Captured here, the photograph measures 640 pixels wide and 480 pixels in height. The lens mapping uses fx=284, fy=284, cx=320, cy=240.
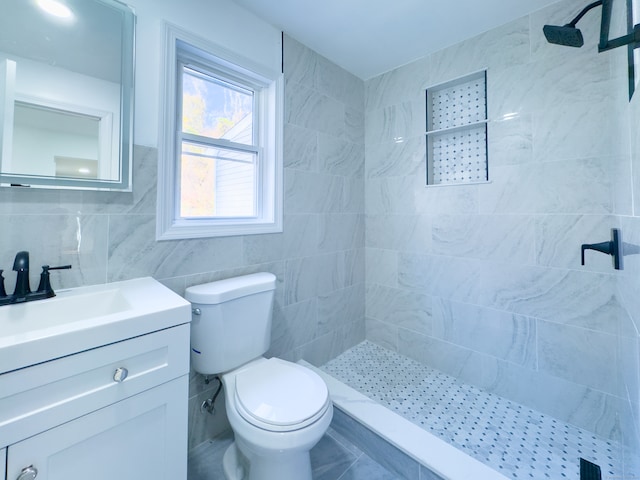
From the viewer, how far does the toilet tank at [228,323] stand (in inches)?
51.6

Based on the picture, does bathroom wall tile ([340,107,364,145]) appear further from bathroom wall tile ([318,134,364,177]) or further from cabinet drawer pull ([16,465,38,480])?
cabinet drawer pull ([16,465,38,480])

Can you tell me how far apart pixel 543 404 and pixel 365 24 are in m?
2.51

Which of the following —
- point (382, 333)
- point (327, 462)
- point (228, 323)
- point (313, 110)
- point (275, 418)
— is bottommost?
point (327, 462)

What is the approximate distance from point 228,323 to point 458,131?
1989 millimetres

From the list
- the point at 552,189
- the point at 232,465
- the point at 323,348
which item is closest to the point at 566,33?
the point at 552,189

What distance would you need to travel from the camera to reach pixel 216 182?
1719 millimetres

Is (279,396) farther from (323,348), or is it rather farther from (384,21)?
(384,21)

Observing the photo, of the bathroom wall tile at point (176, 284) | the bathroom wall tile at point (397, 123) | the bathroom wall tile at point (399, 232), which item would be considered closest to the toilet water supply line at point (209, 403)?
the bathroom wall tile at point (176, 284)

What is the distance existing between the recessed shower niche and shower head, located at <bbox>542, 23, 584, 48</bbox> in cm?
88

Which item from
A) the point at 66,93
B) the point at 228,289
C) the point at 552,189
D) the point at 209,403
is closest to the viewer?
the point at 66,93

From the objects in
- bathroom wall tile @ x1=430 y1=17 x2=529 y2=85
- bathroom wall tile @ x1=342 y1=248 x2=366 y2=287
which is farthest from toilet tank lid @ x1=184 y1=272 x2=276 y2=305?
bathroom wall tile @ x1=430 y1=17 x2=529 y2=85

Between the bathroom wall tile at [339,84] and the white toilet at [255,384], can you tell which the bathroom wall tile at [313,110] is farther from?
the white toilet at [255,384]

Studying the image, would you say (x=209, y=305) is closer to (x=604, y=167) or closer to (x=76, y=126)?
(x=76, y=126)

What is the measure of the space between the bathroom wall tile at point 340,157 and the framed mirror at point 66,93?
4.01 feet
